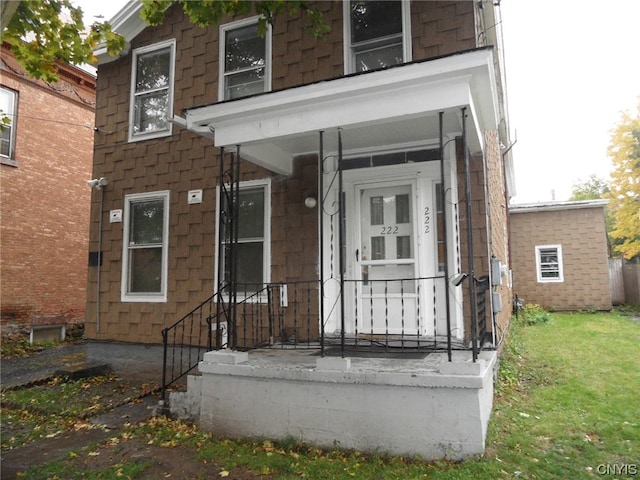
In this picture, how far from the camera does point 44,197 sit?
1113 cm

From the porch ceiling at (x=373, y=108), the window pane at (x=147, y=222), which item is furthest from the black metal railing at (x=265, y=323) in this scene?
the porch ceiling at (x=373, y=108)

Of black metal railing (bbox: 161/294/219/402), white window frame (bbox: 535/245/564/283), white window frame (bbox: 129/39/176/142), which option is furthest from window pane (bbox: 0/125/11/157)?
white window frame (bbox: 535/245/564/283)

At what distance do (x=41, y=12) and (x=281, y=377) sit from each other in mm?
5041

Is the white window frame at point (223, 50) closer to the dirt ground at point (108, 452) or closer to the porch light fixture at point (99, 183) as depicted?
the porch light fixture at point (99, 183)

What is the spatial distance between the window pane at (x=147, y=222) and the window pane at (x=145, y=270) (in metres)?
0.17

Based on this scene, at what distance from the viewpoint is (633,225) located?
16438 mm

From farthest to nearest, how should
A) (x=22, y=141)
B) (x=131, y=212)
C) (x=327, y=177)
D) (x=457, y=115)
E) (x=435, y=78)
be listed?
1. (x=22, y=141)
2. (x=131, y=212)
3. (x=327, y=177)
4. (x=457, y=115)
5. (x=435, y=78)

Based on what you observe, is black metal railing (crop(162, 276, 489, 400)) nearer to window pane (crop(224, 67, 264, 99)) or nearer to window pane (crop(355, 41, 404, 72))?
window pane (crop(355, 41, 404, 72))

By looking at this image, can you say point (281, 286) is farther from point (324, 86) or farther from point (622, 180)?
point (622, 180)

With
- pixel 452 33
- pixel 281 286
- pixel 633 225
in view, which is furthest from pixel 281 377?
pixel 633 225

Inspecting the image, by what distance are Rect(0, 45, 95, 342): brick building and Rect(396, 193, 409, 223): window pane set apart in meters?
8.56

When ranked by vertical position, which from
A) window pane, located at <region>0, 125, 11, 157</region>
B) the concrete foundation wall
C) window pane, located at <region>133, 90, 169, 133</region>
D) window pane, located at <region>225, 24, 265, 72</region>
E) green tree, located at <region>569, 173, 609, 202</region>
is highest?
green tree, located at <region>569, 173, 609, 202</region>

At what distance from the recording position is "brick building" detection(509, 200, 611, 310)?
13.5 m

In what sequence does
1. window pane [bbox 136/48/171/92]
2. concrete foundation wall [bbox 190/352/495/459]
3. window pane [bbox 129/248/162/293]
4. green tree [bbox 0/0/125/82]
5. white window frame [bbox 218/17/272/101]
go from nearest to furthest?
1. concrete foundation wall [bbox 190/352/495/459]
2. green tree [bbox 0/0/125/82]
3. white window frame [bbox 218/17/272/101]
4. window pane [bbox 129/248/162/293]
5. window pane [bbox 136/48/171/92]
